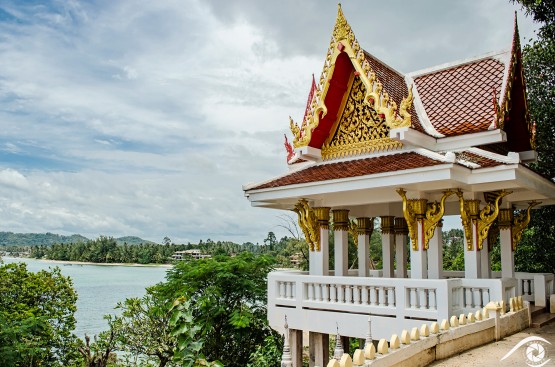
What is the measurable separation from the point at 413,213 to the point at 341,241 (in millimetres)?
2035

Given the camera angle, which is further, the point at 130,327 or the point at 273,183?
the point at 130,327

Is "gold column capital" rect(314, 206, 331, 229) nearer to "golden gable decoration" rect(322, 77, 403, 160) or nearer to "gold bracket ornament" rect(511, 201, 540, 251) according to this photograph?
"golden gable decoration" rect(322, 77, 403, 160)

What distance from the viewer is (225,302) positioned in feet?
38.5

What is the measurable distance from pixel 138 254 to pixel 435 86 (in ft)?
189

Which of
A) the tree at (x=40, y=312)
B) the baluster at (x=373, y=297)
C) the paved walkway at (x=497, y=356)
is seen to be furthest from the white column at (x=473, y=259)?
the tree at (x=40, y=312)

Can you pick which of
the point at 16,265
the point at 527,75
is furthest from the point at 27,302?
the point at 527,75

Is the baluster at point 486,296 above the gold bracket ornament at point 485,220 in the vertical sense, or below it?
below

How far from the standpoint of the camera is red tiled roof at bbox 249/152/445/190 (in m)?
8.51

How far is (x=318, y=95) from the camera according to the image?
1041 cm

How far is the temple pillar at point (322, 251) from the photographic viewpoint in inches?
404

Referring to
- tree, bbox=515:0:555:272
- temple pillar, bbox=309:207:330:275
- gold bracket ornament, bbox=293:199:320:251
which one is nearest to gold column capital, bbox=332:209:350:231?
temple pillar, bbox=309:207:330:275

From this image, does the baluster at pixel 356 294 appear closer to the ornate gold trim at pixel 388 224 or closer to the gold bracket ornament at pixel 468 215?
the gold bracket ornament at pixel 468 215

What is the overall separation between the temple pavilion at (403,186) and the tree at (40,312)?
5874 millimetres

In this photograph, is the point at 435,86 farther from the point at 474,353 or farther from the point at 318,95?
the point at 474,353
